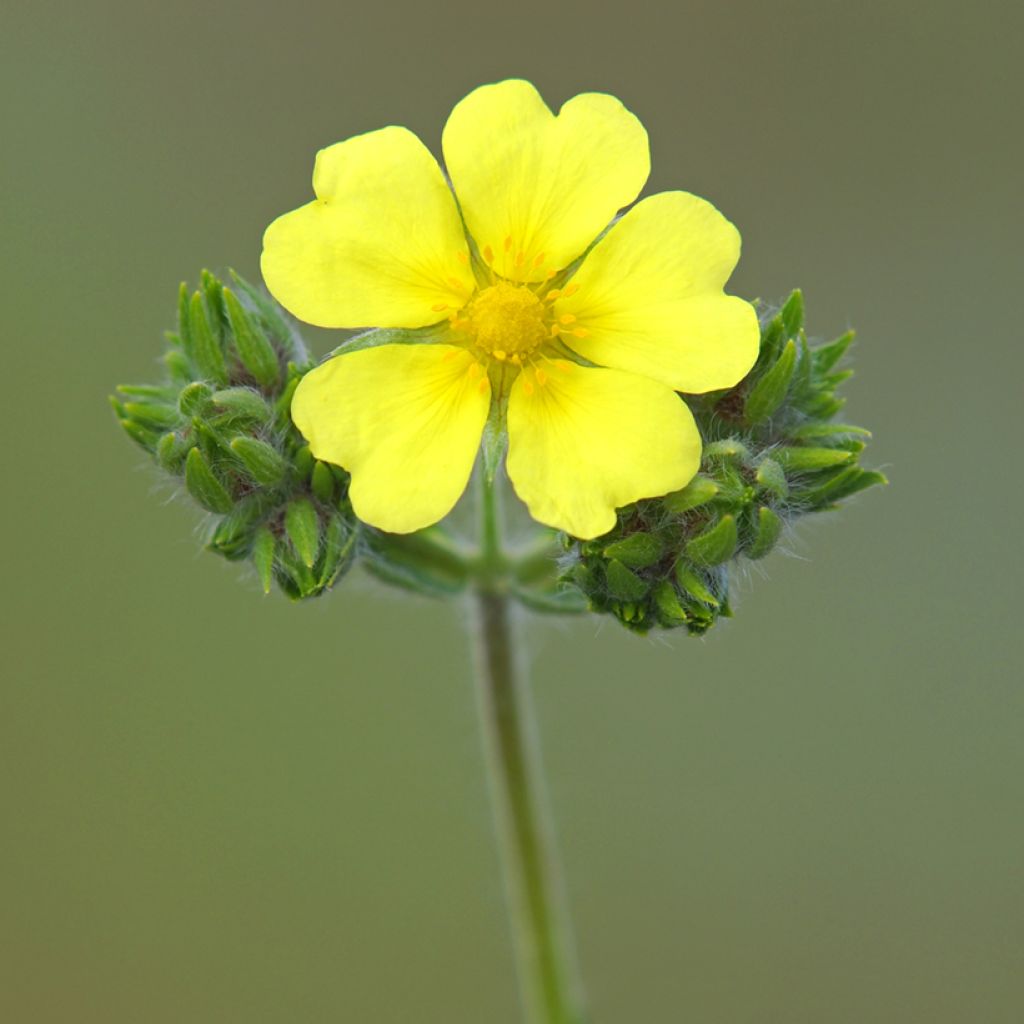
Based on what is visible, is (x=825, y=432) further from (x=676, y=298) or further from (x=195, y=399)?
(x=195, y=399)

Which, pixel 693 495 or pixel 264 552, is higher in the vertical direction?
pixel 264 552

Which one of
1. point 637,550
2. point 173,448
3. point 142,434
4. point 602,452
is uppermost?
point 142,434

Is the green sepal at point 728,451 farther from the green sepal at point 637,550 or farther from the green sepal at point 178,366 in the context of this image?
the green sepal at point 178,366

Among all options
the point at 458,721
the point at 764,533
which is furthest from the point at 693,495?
the point at 458,721

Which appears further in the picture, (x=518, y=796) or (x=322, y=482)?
(x=518, y=796)

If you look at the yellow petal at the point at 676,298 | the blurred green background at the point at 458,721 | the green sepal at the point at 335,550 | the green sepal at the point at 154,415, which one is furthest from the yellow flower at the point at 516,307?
the blurred green background at the point at 458,721

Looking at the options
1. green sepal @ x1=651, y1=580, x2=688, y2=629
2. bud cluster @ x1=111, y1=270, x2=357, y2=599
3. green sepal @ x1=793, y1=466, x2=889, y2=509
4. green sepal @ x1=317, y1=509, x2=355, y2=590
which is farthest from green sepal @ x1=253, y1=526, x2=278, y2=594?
green sepal @ x1=793, y1=466, x2=889, y2=509

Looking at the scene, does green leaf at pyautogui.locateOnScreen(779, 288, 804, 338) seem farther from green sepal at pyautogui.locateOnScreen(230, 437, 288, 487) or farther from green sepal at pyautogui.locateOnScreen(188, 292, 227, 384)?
green sepal at pyautogui.locateOnScreen(188, 292, 227, 384)
